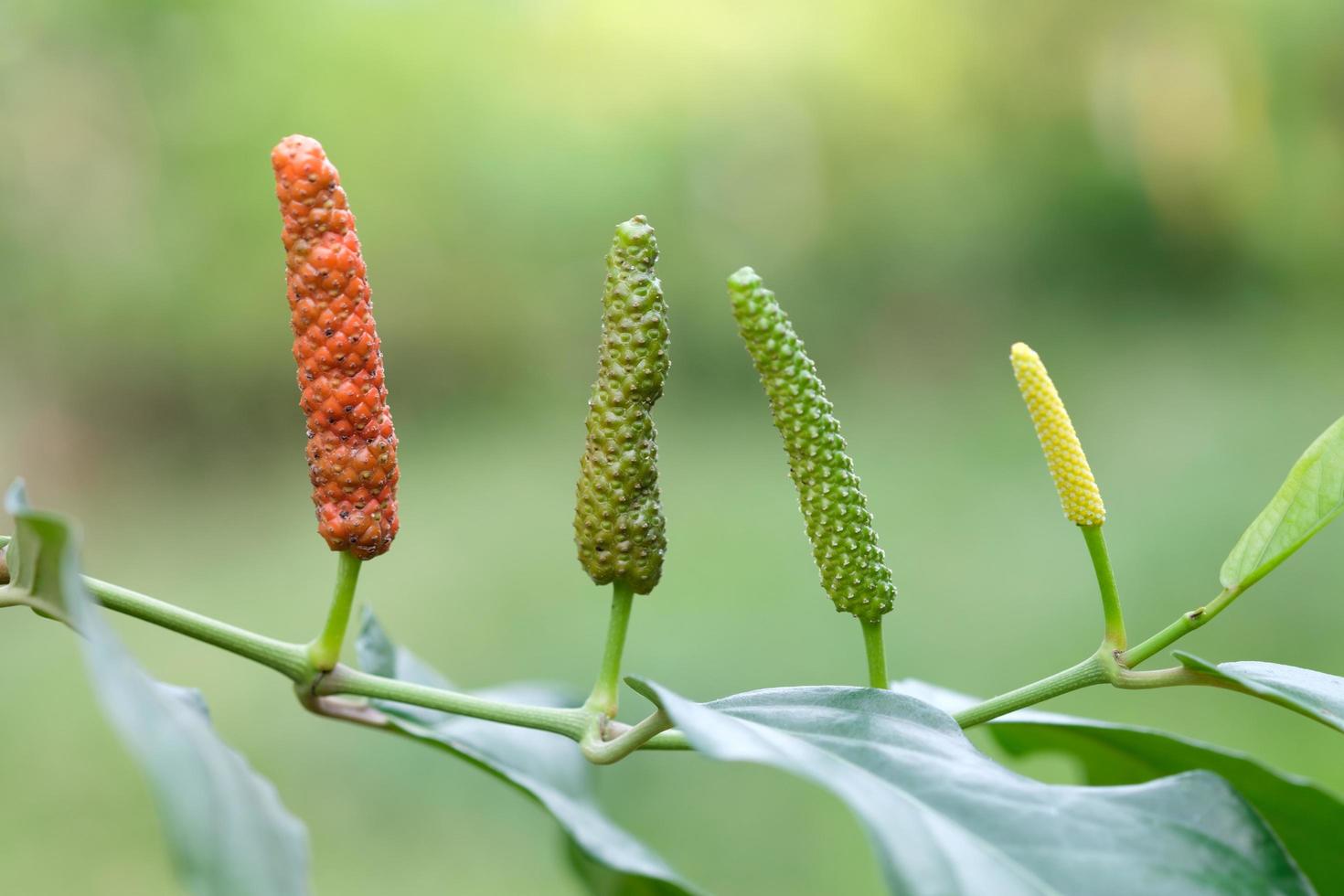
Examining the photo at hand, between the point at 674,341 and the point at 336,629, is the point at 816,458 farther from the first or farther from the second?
the point at 674,341

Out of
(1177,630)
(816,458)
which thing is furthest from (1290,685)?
(816,458)

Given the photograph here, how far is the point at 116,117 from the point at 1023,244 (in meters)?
2.41

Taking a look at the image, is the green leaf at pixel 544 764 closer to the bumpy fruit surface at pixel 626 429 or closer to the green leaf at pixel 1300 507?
the bumpy fruit surface at pixel 626 429

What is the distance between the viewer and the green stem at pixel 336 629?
359 millimetres

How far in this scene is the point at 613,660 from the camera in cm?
37

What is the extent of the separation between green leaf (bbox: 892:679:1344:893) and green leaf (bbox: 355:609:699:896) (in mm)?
118

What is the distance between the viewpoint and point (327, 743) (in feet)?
5.77

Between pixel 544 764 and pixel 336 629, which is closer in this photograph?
pixel 336 629

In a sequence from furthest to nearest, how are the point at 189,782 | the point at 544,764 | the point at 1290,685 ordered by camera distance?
the point at 544,764, the point at 1290,685, the point at 189,782

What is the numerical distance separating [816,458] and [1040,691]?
90 millimetres

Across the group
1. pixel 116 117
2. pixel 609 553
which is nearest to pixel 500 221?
pixel 116 117

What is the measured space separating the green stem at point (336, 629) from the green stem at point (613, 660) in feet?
0.25

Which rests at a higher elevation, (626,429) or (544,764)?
(626,429)

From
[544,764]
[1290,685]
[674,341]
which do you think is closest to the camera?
[1290,685]
